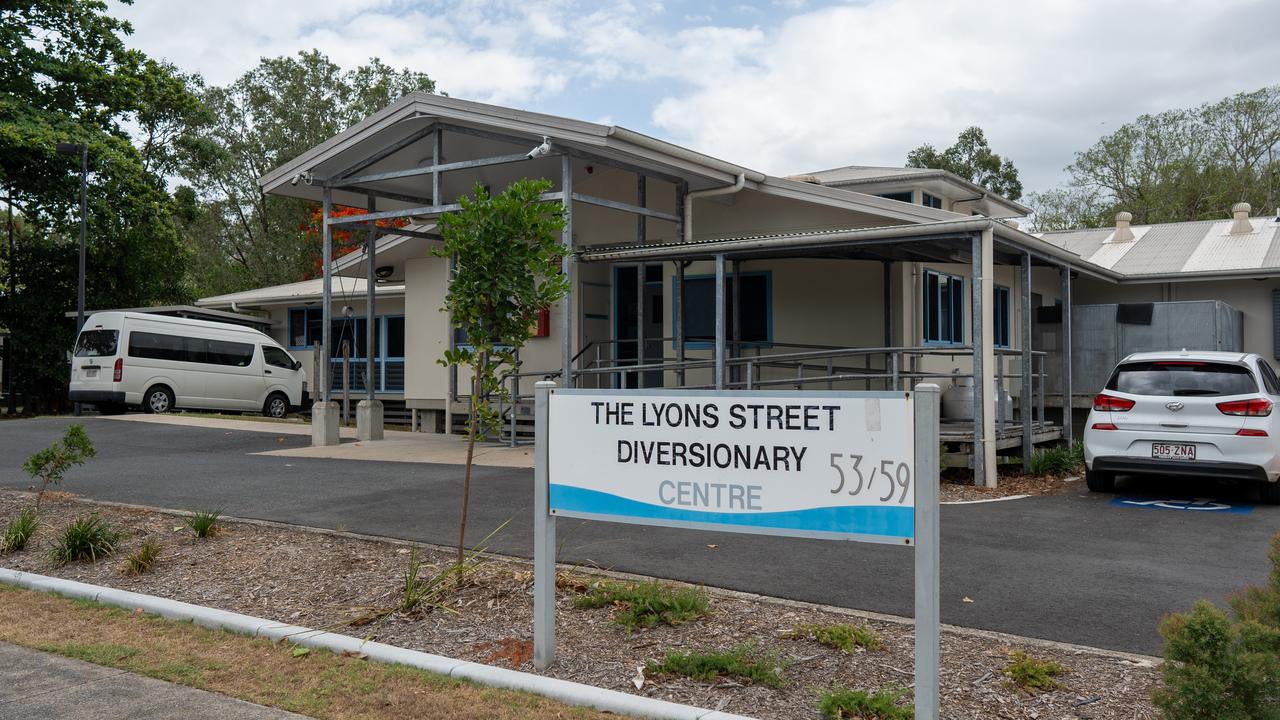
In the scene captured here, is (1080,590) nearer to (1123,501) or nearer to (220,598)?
(1123,501)

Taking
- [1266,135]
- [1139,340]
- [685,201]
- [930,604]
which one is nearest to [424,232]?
[685,201]

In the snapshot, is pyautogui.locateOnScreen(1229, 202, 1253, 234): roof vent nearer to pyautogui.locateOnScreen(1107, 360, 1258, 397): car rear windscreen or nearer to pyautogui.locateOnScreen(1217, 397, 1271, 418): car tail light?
pyautogui.locateOnScreen(1107, 360, 1258, 397): car rear windscreen

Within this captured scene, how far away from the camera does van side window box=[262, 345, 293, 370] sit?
24234 mm

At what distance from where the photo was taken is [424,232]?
56.7ft

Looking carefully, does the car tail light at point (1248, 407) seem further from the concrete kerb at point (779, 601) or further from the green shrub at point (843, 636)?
the green shrub at point (843, 636)

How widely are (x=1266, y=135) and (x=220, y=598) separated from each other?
136ft

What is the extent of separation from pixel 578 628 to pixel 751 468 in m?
1.77

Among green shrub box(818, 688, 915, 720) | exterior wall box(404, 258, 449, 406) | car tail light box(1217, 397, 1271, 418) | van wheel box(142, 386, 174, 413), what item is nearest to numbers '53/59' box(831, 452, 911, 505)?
green shrub box(818, 688, 915, 720)

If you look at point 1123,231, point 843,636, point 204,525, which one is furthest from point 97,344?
point 1123,231

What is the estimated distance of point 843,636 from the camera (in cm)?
518

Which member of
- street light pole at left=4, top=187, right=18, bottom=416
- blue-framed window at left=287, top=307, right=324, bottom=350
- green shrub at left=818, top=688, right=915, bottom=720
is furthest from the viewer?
blue-framed window at left=287, top=307, right=324, bottom=350

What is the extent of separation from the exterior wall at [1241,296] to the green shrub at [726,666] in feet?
57.9

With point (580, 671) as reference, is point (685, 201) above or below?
above

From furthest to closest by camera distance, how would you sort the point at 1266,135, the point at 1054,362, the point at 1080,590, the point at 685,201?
1. the point at 1266,135
2. the point at 1054,362
3. the point at 685,201
4. the point at 1080,590
